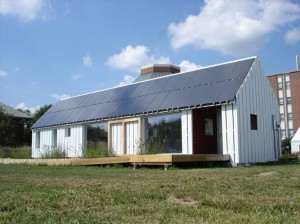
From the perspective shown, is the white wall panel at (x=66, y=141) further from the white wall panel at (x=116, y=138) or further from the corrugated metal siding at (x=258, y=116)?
the corrugated metal siding at (x=258, y=116)

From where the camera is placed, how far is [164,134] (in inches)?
737

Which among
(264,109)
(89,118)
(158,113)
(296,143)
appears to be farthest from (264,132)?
(296,143)

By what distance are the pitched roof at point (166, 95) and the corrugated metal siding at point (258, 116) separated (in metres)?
0.69

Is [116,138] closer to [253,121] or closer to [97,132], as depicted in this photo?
[97,132]

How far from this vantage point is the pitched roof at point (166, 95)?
17.4m

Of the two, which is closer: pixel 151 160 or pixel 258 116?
pixel 151 160

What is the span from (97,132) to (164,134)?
5.84 metres

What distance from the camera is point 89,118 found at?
23.2m

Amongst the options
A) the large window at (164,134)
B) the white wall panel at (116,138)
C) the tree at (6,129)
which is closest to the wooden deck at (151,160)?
the large window at (164,134)

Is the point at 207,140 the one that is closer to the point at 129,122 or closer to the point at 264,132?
the point at 264,132

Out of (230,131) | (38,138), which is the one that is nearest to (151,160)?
(230,131)

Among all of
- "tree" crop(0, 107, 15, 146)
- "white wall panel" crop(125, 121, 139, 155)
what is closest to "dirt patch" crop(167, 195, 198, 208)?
"white wall panel" crop(125, 121, 139, 155)

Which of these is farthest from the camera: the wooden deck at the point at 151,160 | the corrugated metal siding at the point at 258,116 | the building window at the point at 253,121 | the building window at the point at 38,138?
the building window at the point at 38,138

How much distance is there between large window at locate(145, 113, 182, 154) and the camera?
59.6ft
